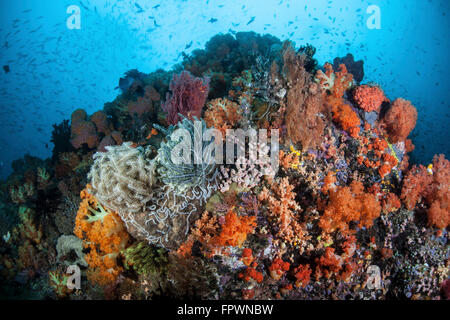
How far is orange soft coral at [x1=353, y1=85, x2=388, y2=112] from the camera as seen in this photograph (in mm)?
5861

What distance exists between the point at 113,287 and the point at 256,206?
3425mm

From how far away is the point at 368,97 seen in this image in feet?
19.2

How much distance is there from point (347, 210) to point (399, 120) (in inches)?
133

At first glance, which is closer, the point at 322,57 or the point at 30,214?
the point at 30,214

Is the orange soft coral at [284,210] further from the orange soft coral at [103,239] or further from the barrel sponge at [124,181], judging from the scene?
the orange soft coral at [103,239]

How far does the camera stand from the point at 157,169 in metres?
4.17

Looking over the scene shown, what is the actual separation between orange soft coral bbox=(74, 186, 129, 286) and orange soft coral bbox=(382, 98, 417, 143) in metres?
6.97

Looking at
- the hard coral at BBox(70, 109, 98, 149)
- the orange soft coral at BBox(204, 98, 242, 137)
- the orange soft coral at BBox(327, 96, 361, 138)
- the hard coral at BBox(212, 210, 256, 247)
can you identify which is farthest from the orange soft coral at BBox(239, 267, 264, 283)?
the hard coral at BBox(70, 109, 98, 149)

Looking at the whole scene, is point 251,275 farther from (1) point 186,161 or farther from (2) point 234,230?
(1) point 186,161

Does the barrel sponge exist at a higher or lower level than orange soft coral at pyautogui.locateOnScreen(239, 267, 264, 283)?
higher

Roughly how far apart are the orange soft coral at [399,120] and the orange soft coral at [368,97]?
35 centimetres

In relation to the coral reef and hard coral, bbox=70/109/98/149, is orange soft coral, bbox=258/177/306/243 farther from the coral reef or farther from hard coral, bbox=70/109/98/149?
hard coral, bbox=70/109/98/149
